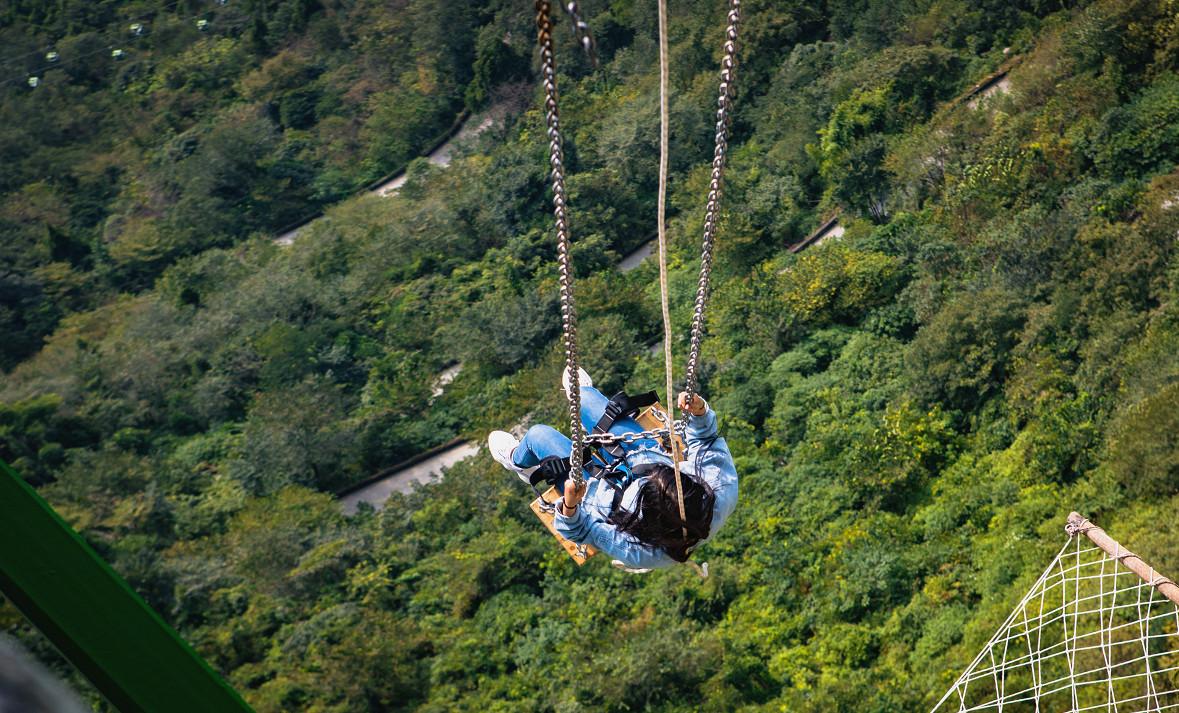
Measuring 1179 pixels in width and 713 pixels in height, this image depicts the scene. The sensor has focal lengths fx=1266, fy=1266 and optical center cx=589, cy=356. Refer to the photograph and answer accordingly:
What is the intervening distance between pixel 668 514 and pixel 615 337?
1081cm

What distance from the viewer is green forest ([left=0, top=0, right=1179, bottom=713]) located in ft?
37.1

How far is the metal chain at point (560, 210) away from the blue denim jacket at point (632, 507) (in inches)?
12.7

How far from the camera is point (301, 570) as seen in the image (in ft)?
49.4

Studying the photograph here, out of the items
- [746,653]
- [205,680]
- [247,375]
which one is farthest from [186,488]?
[205,680]

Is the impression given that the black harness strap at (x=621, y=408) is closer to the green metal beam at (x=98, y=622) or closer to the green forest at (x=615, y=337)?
the green forest at (x=615, y=337)

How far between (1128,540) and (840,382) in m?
4.88

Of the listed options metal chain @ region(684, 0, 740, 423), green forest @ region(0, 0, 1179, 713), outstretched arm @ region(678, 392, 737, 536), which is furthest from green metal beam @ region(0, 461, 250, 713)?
outstretched arm @ region(678, 392, 737, 536)

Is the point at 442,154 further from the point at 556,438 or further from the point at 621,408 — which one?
the point at 621,408

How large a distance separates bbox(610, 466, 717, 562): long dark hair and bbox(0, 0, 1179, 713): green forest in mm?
2419

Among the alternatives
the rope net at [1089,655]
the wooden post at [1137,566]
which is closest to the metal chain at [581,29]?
the wooden post at [1137,566]

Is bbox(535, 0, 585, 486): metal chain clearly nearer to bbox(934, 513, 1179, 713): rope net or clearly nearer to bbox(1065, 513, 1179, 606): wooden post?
bbox(1065, 513, 1179, 606): wooden post

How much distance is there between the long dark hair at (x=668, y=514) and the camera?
5.48 meters

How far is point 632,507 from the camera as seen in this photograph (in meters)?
5.66

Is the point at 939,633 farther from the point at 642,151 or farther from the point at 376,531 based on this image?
the point at 642,151
